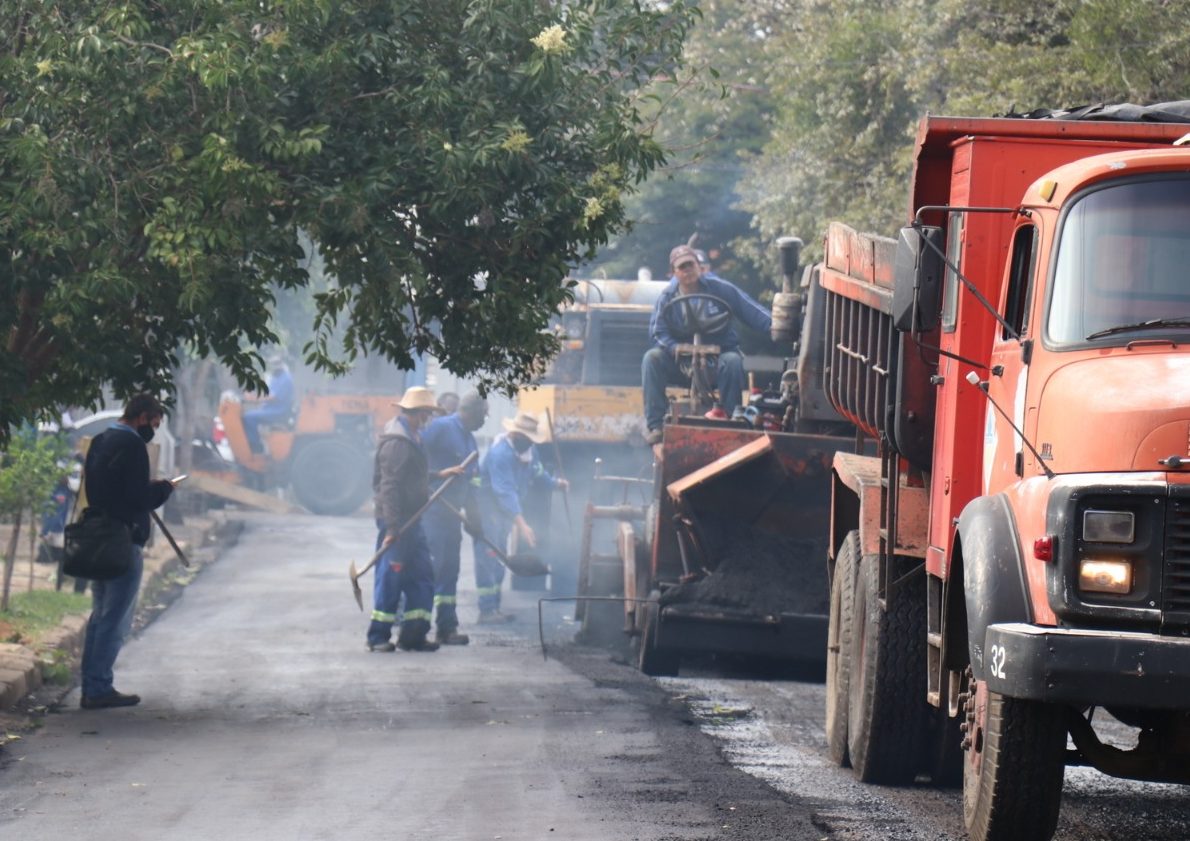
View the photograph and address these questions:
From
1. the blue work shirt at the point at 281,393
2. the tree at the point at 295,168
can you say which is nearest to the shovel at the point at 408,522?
the tree at the point at 295,168

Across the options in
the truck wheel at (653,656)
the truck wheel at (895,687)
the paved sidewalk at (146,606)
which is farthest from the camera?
the truck wheel at (653,656)

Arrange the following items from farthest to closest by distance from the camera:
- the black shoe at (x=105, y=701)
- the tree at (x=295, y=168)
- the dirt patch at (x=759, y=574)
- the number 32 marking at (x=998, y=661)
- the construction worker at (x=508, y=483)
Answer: the construction worker at (x=508, y=483), the dirt patch at (x=759, y=574), the black shoe at (x=105, y=701), the tree at (x=295, y=168), the number 32 marking at (x=998, y=661)

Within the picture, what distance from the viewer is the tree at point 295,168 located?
9.34 meters

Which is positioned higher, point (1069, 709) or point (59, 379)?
point (59, 379)

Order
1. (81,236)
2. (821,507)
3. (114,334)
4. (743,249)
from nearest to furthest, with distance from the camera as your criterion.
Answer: (81,236), (114,334), (821,507), (743,249)

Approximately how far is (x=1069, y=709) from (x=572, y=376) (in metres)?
14.0

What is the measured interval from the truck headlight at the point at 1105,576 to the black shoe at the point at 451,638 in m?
9.39

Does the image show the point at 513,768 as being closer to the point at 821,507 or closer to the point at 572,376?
the point at 821,507

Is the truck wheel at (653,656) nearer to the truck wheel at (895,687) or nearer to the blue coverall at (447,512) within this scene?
the blue coverall at (447,512)

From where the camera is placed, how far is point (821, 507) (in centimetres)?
1210

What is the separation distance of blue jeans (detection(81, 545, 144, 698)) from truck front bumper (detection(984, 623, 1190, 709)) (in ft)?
21.9

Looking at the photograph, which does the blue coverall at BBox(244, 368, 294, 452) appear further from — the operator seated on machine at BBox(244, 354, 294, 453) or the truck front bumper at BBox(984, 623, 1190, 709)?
the truck front bumper at BBox(984, 623, 1190, 709)

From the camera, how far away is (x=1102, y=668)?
5449 millimetres

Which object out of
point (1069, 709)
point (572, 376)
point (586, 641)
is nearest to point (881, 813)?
point (1069, 709)
